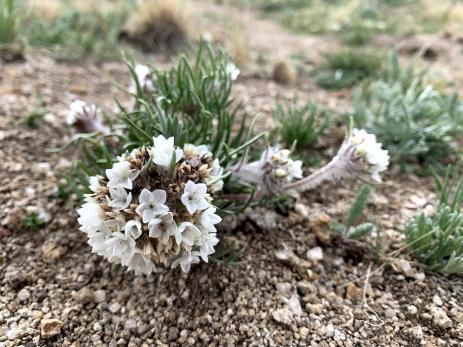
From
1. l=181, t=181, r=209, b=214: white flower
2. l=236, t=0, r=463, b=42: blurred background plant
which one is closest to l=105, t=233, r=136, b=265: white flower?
l=181, t=181, r=209, b=214: white flower

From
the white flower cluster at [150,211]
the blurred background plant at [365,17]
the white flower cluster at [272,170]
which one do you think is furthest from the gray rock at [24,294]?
the blurred background plant at [365,17]

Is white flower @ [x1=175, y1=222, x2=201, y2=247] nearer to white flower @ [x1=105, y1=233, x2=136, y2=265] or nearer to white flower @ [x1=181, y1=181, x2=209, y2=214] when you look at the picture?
white flower @ [x1=181, y1=181, x2=209, y2=214]

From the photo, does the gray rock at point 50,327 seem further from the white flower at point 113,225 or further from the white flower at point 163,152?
the white flower at point 163,152

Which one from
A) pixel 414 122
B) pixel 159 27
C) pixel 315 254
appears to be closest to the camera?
pixel 315 254

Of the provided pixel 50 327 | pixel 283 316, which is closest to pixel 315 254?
pixel 283 316

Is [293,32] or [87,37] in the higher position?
[87,37]

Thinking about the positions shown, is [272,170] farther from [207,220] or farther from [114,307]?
[114,307]

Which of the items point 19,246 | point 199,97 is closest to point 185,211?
point 199,97

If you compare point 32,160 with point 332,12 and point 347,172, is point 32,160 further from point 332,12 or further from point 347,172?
point 332,12
